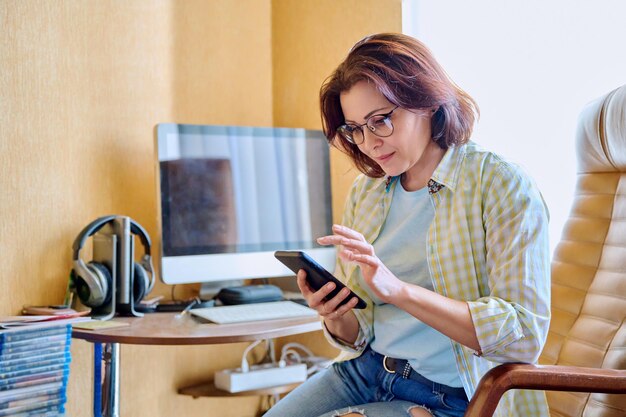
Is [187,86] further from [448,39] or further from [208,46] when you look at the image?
[448,39]

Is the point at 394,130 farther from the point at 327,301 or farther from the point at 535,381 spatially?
the point at 535,381

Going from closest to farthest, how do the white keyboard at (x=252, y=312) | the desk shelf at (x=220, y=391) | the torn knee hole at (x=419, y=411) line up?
the torn knee hole at (x=419, y=411), the white keyboard at (x=252, y=312), the desk shelf at (x=220, y=391)

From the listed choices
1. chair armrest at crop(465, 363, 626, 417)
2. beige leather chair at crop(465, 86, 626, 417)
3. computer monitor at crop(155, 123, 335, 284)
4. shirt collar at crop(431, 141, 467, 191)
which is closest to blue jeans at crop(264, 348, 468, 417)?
chair armrest at crop(465, 363, 626, 417)

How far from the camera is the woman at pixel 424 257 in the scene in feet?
3.91

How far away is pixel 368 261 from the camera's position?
46.2 inches

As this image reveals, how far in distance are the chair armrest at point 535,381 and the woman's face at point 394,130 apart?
1.42 ft

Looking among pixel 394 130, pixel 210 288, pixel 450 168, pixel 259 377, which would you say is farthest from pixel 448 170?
pixel 259 377

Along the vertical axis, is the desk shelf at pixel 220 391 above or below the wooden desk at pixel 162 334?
below

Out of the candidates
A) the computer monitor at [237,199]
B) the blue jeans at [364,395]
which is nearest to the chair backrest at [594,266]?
the blue jeans at [364,395]

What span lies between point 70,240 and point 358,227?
3.39 feet

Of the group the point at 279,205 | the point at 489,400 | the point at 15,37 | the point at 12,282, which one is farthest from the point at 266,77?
the point at 489,400

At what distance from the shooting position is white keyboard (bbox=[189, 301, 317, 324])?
75.9 inches

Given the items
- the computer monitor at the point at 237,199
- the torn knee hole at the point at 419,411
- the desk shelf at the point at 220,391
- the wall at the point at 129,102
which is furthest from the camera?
the desk shelf at the point at 220,391

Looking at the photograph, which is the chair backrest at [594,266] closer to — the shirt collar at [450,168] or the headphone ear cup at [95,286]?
the shirt collar at [450,168]
